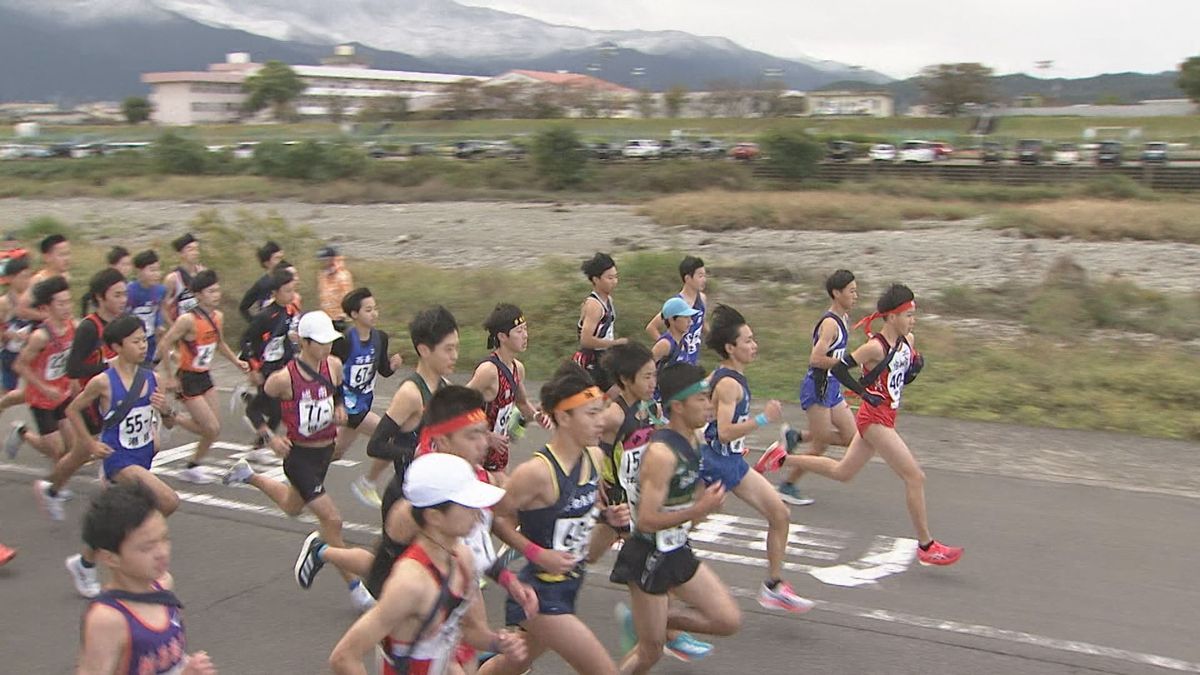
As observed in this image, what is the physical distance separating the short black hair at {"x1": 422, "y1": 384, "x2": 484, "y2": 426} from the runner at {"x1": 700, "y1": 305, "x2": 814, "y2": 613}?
1.79 metres

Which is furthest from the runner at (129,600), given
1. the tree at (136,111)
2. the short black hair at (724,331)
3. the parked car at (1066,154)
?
the tree at (136,111)

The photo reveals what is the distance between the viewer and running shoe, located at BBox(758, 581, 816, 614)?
21.0 feet

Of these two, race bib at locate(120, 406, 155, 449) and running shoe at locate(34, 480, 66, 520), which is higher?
race bib at locate(120, 406, 155, 449)

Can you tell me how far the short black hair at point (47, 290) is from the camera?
8.27m

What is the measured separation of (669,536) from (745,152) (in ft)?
148

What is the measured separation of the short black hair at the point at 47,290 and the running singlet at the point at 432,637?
5.54m

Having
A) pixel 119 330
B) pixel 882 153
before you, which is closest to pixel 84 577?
pixel 119 330

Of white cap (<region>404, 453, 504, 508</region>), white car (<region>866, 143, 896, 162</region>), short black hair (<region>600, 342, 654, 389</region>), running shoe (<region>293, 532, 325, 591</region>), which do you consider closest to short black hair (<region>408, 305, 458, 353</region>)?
short black hair (<region>600, 342, 654, 389</region>)

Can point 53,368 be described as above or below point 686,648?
above

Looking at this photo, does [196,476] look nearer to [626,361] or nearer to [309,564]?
[309,564]

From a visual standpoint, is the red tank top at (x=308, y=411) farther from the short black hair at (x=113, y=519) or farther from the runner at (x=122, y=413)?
the short black hair at (x=113, y=519)

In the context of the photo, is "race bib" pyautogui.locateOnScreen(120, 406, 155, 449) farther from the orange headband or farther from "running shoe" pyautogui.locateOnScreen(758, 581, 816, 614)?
"running shoe" pyautogui.locateOnScreen(758, 581, 816, 614)

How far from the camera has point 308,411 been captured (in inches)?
267

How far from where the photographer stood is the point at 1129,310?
17.0 meters
